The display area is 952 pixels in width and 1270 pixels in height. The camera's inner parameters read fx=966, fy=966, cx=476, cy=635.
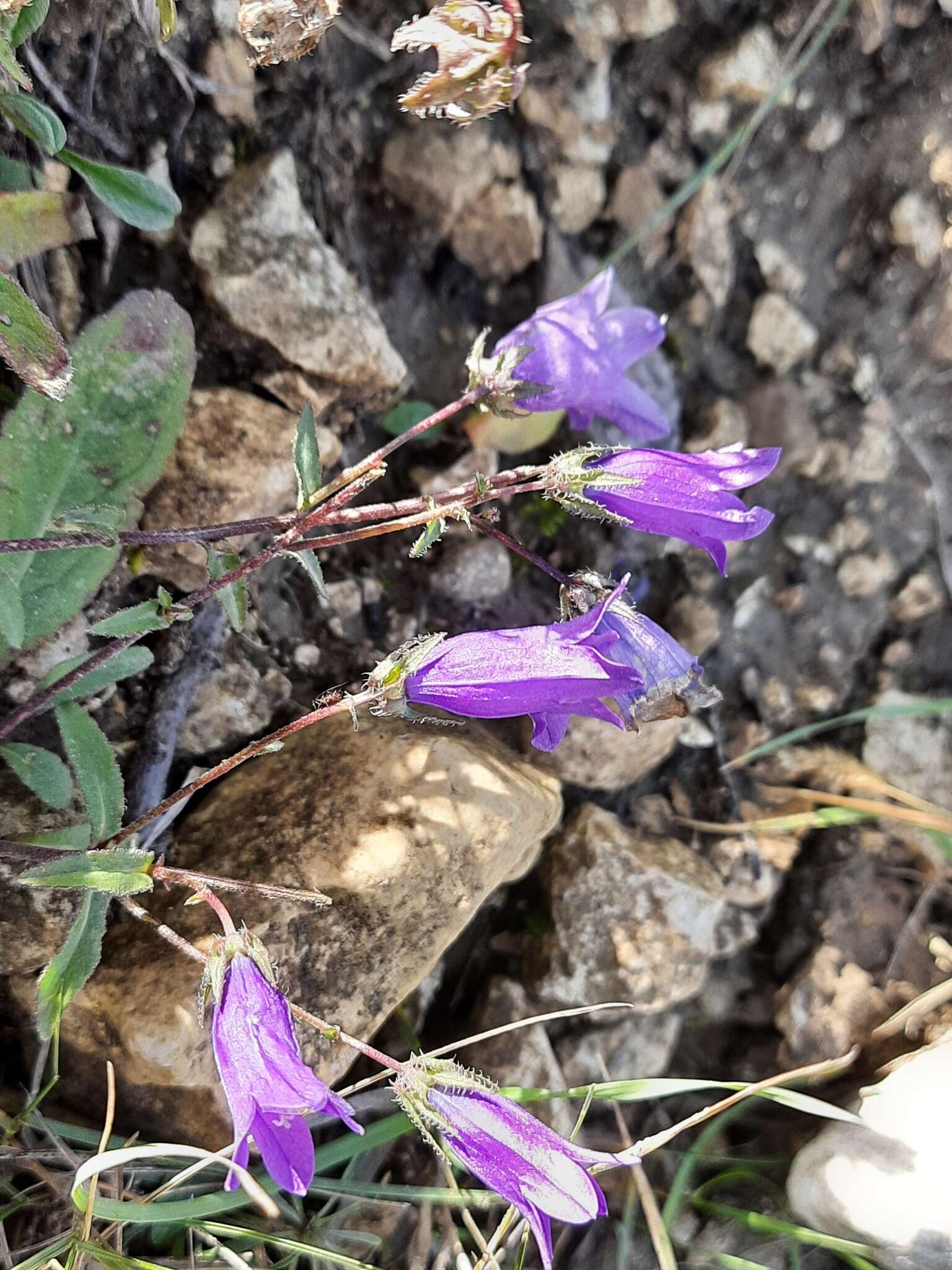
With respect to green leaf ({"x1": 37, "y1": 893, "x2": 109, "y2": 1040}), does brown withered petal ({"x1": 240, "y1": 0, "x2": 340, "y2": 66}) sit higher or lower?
higher

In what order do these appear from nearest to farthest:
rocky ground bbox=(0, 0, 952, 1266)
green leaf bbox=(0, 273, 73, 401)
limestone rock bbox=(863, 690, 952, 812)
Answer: green leaf bbox=(0, 273, 73, 401) < rocky ground bbox=(0, 0, 952, 1266) < limestone rock bbox=(863, 690, 952, 812)

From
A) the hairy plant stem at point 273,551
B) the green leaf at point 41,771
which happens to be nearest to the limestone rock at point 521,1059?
the green leaf at point 41,771

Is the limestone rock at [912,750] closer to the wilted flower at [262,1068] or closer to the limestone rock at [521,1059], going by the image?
the limestone rock at [521,1059]

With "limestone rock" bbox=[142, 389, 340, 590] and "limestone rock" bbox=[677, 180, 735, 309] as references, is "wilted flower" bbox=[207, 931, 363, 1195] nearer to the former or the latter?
"limestone rock" bbox=[142, 389, 340, 590]

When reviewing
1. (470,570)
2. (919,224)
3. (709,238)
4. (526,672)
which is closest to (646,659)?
(526,672)

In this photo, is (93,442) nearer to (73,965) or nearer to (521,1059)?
(73,965)

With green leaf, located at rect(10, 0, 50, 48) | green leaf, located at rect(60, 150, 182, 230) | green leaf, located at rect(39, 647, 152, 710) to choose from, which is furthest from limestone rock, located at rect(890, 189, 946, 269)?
green leaf, located at rect(39, 647, 152, 710)

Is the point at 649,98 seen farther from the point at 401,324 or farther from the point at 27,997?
the point at 27,997

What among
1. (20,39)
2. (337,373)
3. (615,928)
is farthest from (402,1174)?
(20,39)
